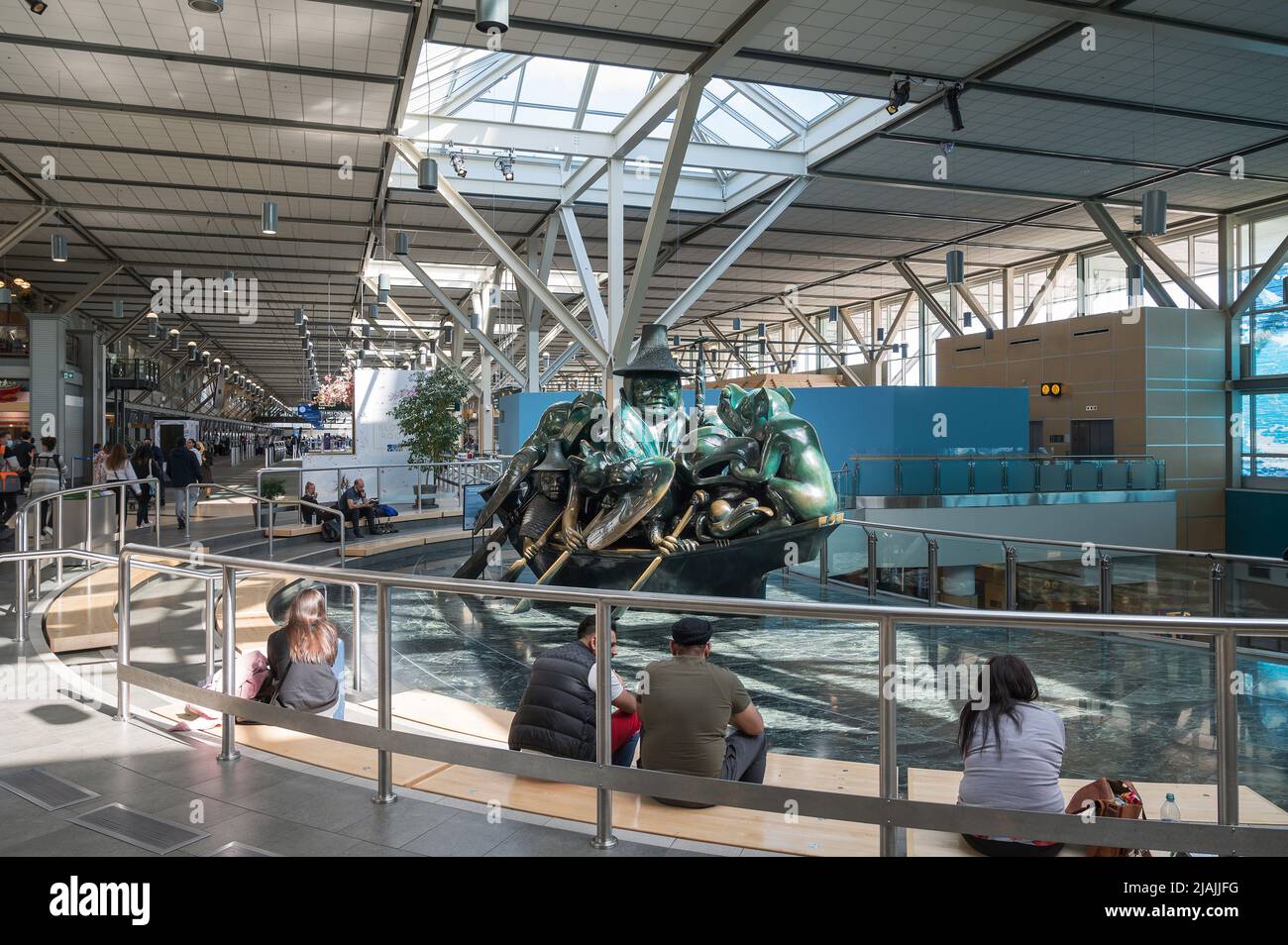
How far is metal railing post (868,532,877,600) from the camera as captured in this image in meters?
10.5

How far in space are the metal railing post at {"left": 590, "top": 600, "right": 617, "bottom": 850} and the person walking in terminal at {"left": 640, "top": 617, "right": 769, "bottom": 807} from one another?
0.22 metres

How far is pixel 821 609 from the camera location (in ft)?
9.71

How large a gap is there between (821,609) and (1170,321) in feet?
82.2

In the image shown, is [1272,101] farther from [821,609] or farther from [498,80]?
[821,609]

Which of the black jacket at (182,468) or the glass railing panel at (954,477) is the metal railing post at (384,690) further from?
the glass railing panel at (954,477)

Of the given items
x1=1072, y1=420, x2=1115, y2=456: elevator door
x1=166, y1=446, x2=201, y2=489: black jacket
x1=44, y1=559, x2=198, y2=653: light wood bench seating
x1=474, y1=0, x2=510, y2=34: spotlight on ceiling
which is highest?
x1=474, y1=0, x2=510, y2=34: spotlight on ceiling

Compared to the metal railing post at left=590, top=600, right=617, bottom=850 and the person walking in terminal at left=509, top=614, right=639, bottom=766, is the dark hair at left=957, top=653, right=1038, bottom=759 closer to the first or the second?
the metal railing post at left=590, top=600, right=617, bottom=850

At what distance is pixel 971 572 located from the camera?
9.39 meters

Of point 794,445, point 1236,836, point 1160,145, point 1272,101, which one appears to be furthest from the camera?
point 1160,145

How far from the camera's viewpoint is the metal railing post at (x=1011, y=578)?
880 centimetres

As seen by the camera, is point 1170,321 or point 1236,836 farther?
point 1170,321

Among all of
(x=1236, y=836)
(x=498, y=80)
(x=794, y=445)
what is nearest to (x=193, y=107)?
(x=498, y=80)

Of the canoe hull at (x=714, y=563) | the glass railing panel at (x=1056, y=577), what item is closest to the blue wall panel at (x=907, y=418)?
the glass railing panel at (x=1056, y=577)

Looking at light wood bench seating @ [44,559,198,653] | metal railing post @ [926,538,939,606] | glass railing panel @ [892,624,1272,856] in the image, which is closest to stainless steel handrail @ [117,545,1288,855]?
glass railing panel @ [892,624,1272,856]
